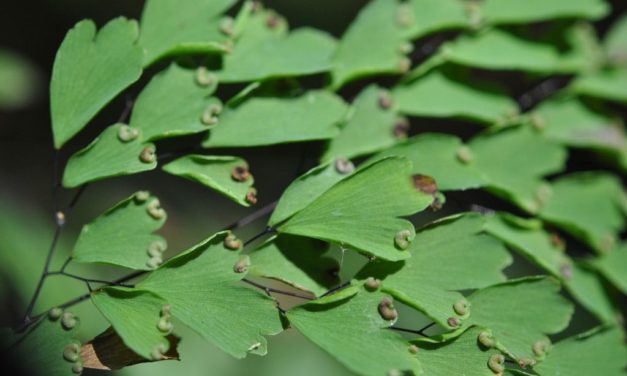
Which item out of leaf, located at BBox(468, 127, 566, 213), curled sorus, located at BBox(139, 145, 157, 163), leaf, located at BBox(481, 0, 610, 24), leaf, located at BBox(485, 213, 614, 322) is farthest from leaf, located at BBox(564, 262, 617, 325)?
curled sorus, located at BBox(139, 145, 157, 163)

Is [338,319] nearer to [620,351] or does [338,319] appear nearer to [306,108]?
[306,108]

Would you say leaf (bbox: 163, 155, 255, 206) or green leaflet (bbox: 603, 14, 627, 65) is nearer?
leaf (bbox: 163, 155, 255, 206)

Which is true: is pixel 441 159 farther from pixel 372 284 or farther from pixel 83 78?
pixel 83 78

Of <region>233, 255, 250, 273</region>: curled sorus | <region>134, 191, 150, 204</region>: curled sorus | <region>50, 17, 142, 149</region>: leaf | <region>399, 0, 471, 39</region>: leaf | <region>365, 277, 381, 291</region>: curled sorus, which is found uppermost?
<region>50, 17, 142, 149</region>: leaf

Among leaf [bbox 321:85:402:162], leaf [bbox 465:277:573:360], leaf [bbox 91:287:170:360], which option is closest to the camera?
leaf [bbox 91:287:170:360]

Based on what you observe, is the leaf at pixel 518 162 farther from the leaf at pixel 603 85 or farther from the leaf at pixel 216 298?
the leaf at pixel 216 298

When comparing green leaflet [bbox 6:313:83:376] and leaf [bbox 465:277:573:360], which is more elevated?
green leaflet [bbox 6:313:83:376]

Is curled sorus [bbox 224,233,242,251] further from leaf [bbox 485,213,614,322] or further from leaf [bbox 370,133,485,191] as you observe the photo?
leaf [bbox 485,213,614,322]
